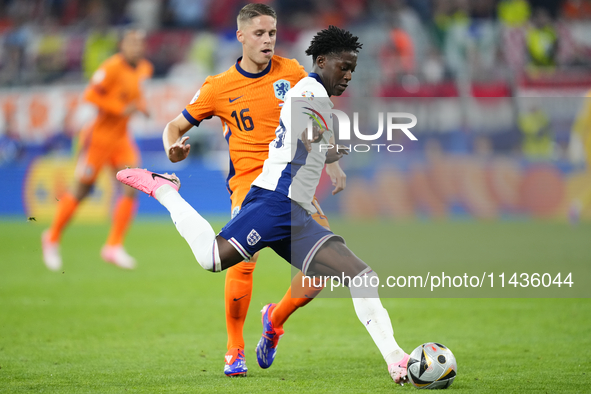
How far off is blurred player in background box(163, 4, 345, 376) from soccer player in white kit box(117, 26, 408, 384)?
0.43m

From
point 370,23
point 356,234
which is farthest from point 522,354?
point 370,23

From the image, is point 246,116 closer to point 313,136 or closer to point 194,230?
point 313,136

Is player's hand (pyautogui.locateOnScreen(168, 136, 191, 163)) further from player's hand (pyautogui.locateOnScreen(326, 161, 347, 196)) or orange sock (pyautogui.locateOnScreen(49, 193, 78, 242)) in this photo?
orange sock (pyautogui.locateOnScreen(49, 193, 78, 242))

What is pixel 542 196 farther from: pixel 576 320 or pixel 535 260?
pixel 576 320

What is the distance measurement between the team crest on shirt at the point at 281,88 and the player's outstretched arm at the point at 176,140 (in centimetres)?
62

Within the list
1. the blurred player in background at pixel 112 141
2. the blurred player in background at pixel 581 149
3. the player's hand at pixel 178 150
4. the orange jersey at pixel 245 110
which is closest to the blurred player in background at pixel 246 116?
the orange jersey at pixel 245 110

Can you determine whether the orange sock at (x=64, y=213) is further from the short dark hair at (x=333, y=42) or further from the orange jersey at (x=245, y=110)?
the short dark hair at (x=333, y=42)

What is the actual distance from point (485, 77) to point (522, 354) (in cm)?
1150

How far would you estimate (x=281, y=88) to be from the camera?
479cm

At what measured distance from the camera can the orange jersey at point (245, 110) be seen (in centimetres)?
473

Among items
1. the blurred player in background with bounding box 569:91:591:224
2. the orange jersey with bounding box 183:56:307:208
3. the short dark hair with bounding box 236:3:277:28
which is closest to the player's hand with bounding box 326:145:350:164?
the orange jersey with bounding box 183:56:307:208

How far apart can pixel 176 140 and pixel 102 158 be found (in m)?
5.91

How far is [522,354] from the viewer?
5133mm

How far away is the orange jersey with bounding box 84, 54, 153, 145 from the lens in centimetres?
1020
